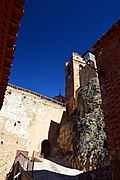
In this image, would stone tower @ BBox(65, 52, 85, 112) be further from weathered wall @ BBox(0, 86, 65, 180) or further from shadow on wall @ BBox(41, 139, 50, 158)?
shadow on wall @ BBox(41, 139, 50, 158)

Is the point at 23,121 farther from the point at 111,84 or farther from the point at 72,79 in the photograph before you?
the point at 111,84

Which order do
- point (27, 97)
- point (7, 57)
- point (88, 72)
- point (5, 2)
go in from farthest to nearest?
point (88, 72), point (27, 97), point (7, 57), point (5, 2)

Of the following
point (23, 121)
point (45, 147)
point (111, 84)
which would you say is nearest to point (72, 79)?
point (23, 121)

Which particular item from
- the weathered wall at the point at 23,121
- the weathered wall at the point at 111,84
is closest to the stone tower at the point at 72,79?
the weathered wall at the point at 23,121

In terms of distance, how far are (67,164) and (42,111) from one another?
745 centimetres

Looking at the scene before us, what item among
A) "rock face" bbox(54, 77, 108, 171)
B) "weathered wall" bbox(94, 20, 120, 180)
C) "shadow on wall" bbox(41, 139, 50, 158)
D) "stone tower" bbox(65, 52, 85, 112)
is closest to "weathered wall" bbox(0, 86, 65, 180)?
"shadow on wall" bbox(41, 139, 50, 158)

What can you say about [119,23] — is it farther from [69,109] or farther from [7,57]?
[69,109]

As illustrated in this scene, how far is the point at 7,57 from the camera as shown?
276cm

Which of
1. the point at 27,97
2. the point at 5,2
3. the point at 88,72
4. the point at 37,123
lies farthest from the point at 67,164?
the point at 5,2

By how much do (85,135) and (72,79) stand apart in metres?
10.3

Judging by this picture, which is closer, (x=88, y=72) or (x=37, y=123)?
(x=37, y=123)

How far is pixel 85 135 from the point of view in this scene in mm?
16062

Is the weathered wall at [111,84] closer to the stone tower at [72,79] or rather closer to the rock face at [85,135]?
the rock face at [85,135]

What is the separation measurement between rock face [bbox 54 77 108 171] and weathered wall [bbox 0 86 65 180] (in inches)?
76.7
